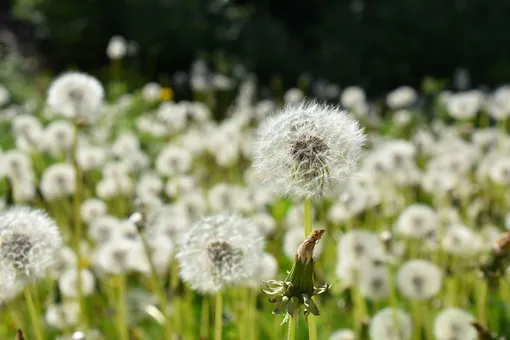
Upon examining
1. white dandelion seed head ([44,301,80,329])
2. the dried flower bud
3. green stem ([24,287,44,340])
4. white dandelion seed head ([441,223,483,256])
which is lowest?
the dried flower bud

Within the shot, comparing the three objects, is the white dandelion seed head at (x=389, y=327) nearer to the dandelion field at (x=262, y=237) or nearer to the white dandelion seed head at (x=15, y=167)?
the dandelion field at (x=262, y=237)

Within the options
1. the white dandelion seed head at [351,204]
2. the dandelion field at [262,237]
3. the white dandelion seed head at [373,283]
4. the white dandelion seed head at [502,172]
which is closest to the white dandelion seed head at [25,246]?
the dandelion field at [262,237]

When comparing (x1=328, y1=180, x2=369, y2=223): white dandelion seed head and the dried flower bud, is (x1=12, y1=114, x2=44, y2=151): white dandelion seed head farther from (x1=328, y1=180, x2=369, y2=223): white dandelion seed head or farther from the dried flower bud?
the dried flower bud

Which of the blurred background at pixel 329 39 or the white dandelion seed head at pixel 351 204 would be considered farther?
the blurred background at pixel 329 39

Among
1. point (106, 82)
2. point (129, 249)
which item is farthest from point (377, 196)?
point (106, 82)

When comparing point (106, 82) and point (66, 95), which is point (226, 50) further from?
point (66, 95)

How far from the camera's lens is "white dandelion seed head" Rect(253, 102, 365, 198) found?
1006 mm

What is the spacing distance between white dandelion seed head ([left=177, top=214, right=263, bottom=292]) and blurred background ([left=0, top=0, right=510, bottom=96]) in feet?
22.5

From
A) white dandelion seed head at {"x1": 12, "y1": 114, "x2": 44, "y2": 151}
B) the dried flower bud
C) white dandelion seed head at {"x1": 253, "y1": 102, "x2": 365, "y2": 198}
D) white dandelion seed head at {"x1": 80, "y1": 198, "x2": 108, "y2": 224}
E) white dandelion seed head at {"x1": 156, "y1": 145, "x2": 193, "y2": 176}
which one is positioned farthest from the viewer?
white dandelion seed head at {"x1": 12, "y1": 114, "x2": 44, "y2": 151}

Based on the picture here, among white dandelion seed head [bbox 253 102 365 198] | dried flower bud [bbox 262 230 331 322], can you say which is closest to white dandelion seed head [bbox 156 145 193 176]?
white dandelion seed head [bbox 253 102 365 198]

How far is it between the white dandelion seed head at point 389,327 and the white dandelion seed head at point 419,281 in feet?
0.25

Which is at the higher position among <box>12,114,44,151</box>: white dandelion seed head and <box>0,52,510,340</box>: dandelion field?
<box>12,114,44,151</box>: white dandelion seed head

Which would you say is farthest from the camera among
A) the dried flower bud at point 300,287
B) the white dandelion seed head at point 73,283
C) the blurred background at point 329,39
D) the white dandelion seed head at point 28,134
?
the blurred background at point 329,39

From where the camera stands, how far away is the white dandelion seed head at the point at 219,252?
4.18 feet
